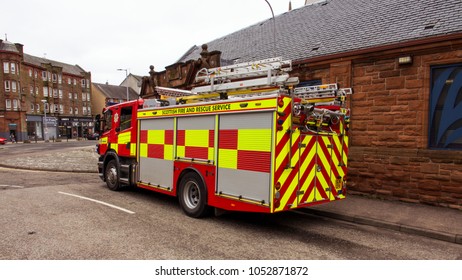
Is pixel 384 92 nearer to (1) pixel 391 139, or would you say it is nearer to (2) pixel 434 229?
(1) pixel 391 139

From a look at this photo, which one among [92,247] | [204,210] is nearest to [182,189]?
[204,210]

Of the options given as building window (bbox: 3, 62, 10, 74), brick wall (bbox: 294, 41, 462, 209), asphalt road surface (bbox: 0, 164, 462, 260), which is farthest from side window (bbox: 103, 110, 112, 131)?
building window (bbox: 3, 62, 10, 74)

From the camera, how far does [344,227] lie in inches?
272

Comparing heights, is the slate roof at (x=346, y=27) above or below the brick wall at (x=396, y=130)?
above

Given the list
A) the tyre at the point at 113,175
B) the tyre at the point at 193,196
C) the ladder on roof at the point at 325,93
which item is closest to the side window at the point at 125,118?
the tyre at the point at 113,175

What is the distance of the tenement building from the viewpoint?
173 feet

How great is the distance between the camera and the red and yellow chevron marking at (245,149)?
600 cm

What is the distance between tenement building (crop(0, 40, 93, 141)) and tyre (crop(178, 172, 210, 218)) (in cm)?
5531

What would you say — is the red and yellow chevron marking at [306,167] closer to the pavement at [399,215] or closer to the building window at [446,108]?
the pavement at [399,215]

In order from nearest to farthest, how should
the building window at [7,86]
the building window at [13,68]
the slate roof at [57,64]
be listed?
the building window at [7,86]
the building window at [13,68]
the slate roof at [57,64]

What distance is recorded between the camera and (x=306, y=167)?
21.4 feet

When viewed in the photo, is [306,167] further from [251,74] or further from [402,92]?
[402,92]

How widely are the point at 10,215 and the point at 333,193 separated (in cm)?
711

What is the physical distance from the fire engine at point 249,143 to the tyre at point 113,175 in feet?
4.54
